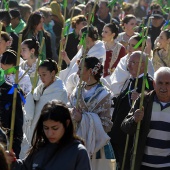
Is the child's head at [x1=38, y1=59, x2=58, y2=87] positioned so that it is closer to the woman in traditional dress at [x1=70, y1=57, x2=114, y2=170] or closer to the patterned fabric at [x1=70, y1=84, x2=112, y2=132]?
the woman in traditional dress at [x1=70, y1=57, x2=114, y2=170]

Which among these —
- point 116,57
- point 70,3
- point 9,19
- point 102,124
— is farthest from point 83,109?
point 70,3

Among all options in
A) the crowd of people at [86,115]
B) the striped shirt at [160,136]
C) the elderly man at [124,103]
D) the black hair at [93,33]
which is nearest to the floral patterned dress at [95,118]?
the crowd of people at [86,115]

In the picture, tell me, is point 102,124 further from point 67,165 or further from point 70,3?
point 70,3

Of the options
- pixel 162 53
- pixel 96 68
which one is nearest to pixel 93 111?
pixel 96 68

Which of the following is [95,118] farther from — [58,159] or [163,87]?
[58,159]

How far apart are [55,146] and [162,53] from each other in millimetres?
6420

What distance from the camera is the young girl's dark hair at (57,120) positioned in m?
6.36

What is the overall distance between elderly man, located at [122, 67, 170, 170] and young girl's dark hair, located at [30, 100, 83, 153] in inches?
→ 65.4

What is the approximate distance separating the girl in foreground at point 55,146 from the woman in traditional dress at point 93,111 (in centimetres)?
214

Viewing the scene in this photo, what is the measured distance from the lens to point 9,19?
13633 mm

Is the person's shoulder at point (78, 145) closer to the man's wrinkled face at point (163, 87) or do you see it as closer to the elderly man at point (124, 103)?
the man's wrinkled face at point (163, 87)

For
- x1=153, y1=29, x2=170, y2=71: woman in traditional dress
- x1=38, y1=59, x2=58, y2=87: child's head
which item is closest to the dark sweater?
x1=38, y1=59, x2=58, y2=87: child's head

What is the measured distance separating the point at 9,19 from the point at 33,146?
740 cm

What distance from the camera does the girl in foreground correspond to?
624cm
